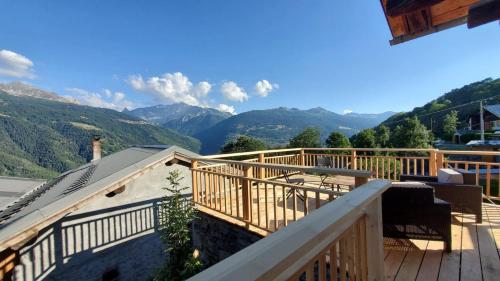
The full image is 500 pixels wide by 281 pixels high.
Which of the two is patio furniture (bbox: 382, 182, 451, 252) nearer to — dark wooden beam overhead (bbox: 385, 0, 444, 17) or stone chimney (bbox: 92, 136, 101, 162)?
dark wooden beam overhead (bbox: 385, 0, 444, 17)

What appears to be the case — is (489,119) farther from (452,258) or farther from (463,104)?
(452,258)

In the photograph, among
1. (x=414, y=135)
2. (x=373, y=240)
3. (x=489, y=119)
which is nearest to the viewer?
(x=373, y=240)

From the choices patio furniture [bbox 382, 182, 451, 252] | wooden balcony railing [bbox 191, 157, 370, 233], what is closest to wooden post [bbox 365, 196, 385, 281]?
wooden balcony railing [bbox 191, 157, 370, 233]

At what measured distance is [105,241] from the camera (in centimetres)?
512

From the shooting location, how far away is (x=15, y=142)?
88312 millimetres

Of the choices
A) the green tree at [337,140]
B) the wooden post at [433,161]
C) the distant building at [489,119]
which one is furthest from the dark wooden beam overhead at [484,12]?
the distant building at [489,119]

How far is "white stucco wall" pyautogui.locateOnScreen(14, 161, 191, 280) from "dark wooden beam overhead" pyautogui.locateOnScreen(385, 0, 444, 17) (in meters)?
5.87

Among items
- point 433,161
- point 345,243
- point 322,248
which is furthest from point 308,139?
point 322,248

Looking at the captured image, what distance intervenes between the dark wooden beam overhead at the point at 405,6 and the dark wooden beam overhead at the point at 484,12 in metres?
0.39

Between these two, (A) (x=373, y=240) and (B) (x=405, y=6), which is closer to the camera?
(A) (x=373, y=240)

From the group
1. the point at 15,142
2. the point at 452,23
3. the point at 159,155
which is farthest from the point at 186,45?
the point at 15,142

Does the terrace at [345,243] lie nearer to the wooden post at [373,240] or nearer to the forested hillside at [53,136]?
the wooden post at [373,240]

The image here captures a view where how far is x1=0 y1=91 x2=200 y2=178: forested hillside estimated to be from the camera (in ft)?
239

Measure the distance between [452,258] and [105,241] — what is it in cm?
606
